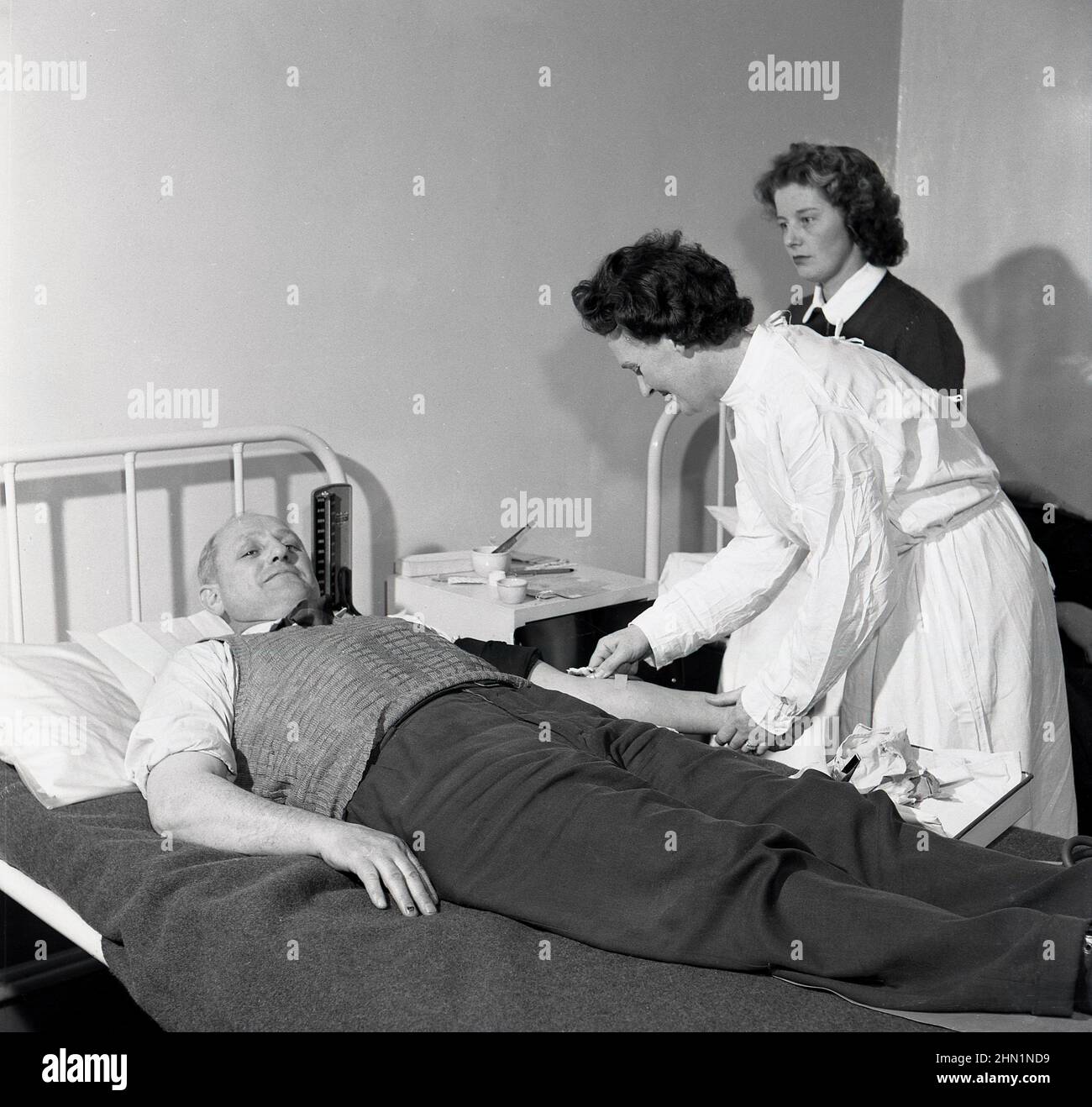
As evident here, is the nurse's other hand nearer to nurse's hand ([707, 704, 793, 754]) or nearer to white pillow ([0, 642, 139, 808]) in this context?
nurse's hand ([707, 704, 793, 754])

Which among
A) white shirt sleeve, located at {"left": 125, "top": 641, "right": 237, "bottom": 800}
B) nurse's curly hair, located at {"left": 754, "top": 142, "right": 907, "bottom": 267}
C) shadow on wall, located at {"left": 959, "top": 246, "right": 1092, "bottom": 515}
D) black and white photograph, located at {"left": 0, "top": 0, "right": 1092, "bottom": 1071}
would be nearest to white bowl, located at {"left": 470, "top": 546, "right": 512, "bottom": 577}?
black and white photograph, located at {"left": 0, "top": 0, "right": 1092, "bottom": 1071}

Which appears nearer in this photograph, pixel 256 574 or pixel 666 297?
pixel 666 297

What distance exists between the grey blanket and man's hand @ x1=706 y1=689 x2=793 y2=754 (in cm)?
63

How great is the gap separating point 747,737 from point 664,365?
62cm

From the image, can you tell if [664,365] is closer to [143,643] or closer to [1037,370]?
[143,643]

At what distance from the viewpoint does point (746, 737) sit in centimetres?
205

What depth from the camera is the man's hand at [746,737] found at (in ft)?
6.66

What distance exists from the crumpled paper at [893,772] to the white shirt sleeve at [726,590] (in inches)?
17.9

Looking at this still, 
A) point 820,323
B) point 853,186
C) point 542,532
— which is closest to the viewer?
point 853,186

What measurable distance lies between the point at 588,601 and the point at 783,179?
1.06 m

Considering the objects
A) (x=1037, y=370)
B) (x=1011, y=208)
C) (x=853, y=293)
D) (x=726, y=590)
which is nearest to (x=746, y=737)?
(x=726, y=590)

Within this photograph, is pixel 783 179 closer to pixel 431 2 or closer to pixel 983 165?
pixel 431 2

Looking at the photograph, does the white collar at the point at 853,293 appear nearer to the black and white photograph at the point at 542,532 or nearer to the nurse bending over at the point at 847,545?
the black and white photograph at the point at 542,532

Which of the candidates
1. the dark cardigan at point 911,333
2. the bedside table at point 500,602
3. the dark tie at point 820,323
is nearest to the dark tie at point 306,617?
the bedside table at point 500,602
